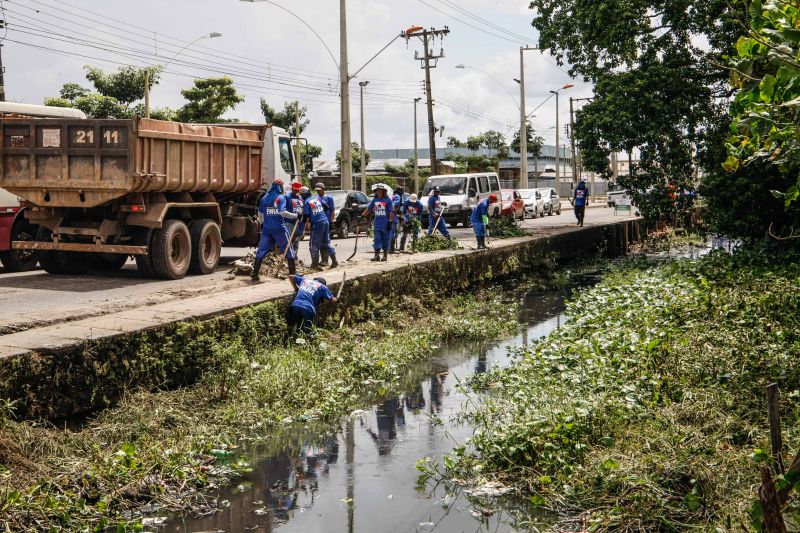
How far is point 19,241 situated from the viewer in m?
13.8

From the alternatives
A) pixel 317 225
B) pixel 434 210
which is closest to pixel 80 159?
pixel 317 225

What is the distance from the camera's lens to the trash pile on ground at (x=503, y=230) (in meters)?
22.2

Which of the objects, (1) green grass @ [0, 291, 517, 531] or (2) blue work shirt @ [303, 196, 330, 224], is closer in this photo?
(1) green grass @ [0, 291, 517, 531]

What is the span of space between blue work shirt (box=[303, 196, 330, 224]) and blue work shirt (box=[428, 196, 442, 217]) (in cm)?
594

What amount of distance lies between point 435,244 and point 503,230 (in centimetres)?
472

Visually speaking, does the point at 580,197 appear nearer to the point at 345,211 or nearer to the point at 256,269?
the point at 345,211

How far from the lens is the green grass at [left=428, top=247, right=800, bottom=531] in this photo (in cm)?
530

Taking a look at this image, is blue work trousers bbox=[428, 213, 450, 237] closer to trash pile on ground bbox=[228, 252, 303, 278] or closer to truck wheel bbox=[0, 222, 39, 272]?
trash pile on ground bbox=[228, 252, 303, 278]

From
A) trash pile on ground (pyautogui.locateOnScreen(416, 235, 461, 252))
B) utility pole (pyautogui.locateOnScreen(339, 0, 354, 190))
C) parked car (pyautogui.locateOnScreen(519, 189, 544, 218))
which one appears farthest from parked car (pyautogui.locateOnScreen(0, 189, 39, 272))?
parked car (pyautogui.locateOnScreen(519, 189, 544, 218))

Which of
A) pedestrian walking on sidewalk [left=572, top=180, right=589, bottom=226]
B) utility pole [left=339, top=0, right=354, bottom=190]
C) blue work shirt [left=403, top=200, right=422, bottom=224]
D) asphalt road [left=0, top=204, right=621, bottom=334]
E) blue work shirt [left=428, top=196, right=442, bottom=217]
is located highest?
utility pole [left=339, top=0, right=354, bottom=190]

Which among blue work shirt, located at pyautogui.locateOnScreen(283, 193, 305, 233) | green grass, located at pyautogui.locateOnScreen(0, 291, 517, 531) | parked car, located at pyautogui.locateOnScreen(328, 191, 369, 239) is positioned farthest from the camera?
parked car, located at pyautogui.locateOnScreen(328, 191, 369, 239)

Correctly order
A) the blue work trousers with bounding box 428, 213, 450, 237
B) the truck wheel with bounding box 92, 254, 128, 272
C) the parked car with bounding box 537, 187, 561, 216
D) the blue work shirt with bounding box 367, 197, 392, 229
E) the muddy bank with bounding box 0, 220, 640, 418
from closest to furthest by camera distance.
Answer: the muddy bank with bounding box 0, 220, 640, 418 → the truck wheel with bounding box 92, 254, 128, 272 → the blue work shirt with bounding box 367, 197, 392, 229 → the blue work trousers with bounding box 428, 213, 450, 237 → the parked car with bounding box 537, 187, 561, 216

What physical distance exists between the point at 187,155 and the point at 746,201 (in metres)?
10.3

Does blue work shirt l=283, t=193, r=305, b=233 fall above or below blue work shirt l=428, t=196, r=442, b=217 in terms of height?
below
